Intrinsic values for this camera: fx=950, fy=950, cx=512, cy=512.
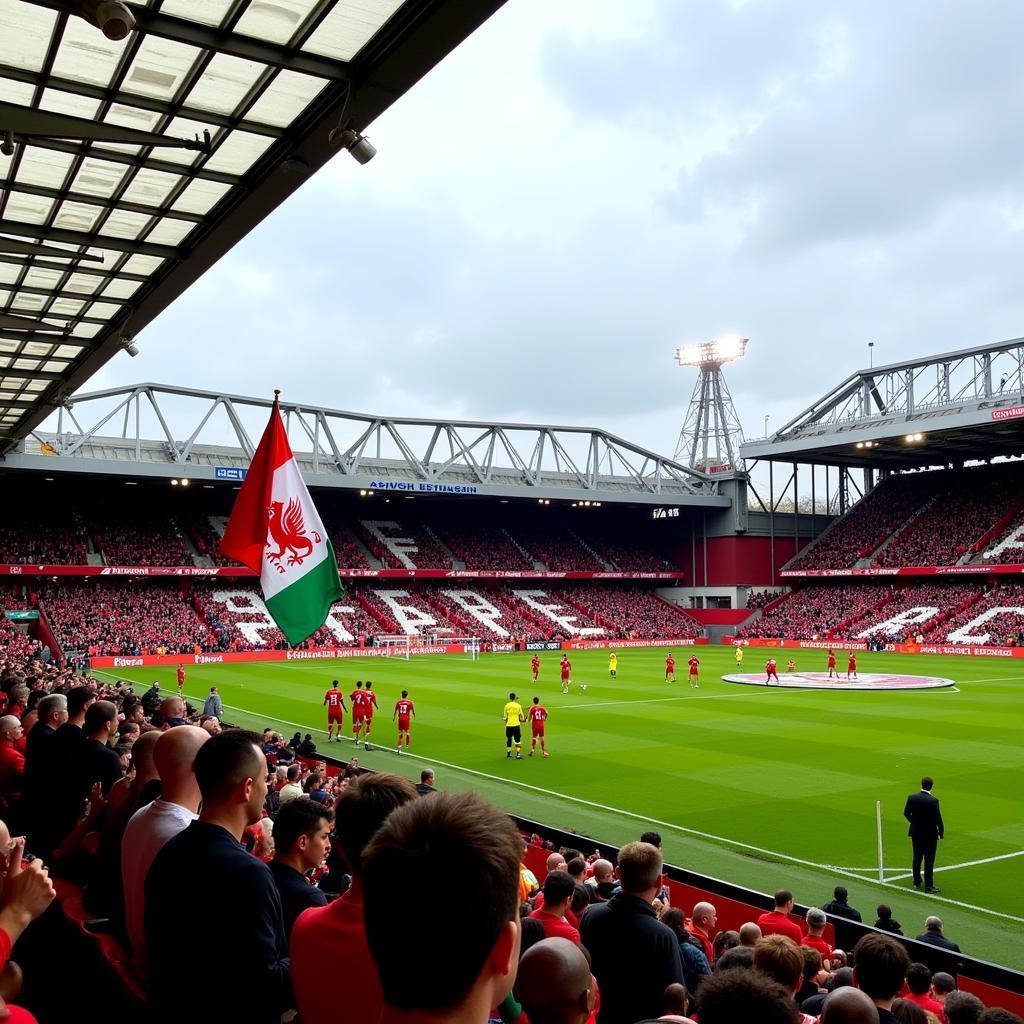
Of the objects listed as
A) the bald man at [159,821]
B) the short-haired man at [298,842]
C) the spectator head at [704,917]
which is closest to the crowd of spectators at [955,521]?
the spectator head at [704,917]

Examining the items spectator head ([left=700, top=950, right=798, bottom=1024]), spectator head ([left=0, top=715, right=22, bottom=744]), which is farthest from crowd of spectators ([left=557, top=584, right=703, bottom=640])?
spectator head ([left=700, top=950, right=798, bottom=1024])

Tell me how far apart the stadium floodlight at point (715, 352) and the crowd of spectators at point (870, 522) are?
1934 centimetres

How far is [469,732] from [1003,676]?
2682 centimetres

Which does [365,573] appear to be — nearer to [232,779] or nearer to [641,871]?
[641,871]

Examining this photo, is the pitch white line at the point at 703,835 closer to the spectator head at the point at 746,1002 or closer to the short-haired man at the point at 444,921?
the spectator head at the point at 746,1002

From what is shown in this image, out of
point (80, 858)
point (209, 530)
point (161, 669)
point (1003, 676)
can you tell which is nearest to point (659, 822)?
point (80, 858)

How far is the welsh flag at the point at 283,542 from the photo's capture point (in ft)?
34.8

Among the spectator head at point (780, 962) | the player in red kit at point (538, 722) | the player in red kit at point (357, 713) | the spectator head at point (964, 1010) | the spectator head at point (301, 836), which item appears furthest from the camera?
the player in red kit at point (357, 713)

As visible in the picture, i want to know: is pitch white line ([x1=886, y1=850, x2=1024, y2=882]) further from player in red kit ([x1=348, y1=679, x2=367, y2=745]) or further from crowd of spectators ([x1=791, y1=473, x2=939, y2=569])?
crowd of spectators ([x1=791, y1=473, x2=939, y2=569])

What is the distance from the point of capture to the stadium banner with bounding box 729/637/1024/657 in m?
51.9

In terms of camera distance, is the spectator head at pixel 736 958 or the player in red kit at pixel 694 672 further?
the player in red kit at pixel 694 672

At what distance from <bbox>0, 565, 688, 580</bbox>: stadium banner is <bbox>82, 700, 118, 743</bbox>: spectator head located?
38.5 m

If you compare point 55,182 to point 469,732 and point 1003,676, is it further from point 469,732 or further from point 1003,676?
point 1003,676

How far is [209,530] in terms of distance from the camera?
208ft
